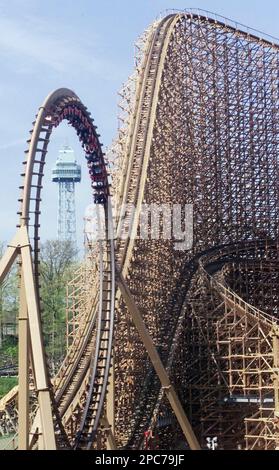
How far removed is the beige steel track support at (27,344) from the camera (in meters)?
9.27

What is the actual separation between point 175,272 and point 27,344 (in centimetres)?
1032

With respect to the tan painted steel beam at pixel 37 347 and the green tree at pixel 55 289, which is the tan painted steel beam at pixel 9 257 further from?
the green tree at pixel 55 289

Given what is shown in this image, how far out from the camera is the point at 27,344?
32.8 feet

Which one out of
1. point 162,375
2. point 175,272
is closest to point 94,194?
point 162,375

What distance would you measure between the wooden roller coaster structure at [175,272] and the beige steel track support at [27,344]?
0.06 feet

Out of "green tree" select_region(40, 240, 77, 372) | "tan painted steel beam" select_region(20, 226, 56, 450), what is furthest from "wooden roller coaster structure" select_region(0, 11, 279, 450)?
"green tree" select_region(40, 240, 77, 372)

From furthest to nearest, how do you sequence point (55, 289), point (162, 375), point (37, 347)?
point (55, 289) < point (162, 375) < point (37, 347)

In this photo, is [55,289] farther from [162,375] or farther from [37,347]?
[37,347]

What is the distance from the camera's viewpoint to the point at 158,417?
15.9 metres

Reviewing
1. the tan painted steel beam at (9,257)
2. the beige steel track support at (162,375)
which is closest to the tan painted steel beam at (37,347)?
the tan painted steel beam at (9,257)

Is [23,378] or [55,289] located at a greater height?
[55,289]

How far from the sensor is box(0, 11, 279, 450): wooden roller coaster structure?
37.8ft

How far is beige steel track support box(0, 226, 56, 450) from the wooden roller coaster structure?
2 cm

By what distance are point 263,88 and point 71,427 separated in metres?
13.4
